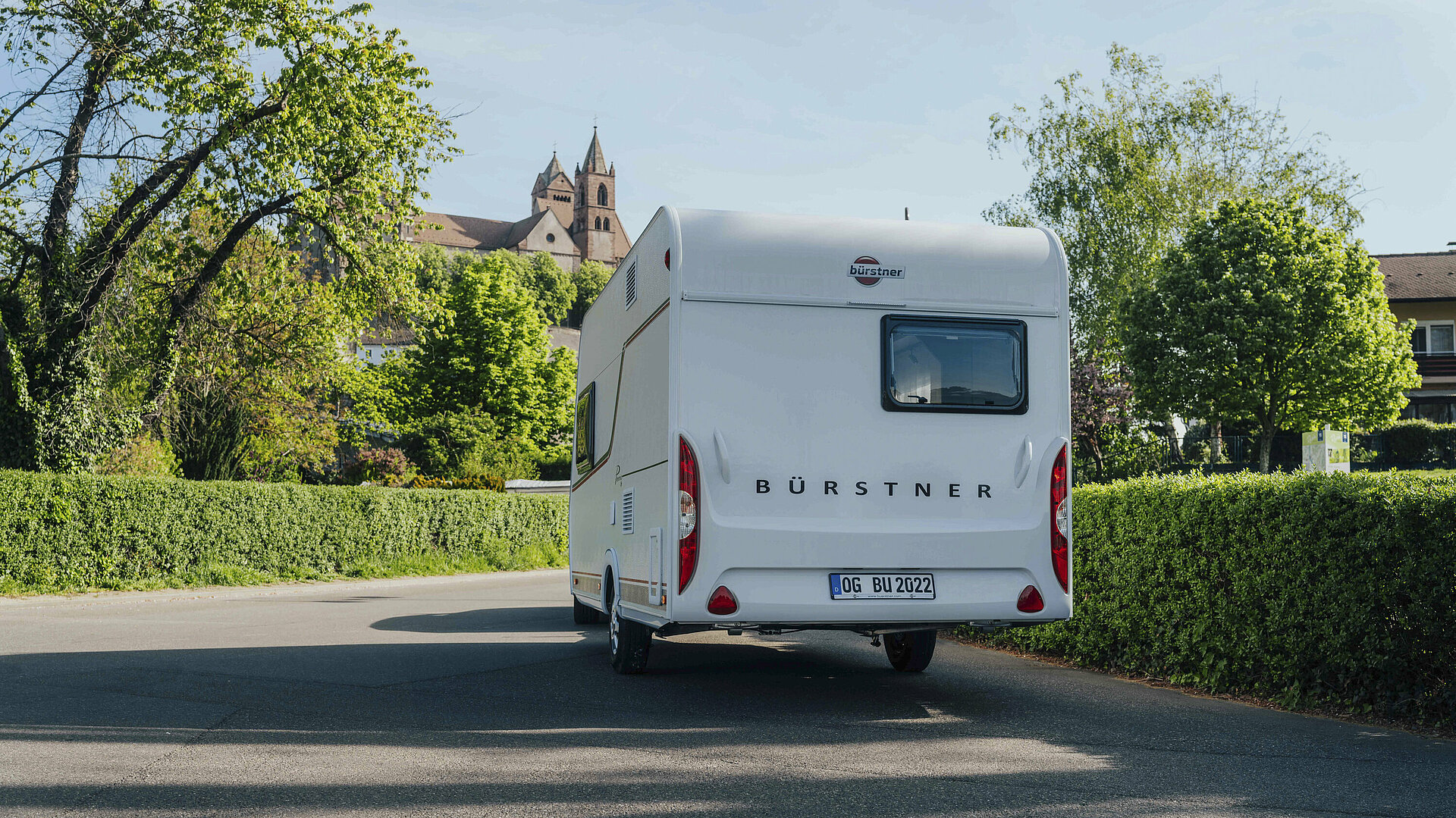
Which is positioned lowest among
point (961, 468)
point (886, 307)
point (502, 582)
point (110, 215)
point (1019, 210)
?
point (502, 582)

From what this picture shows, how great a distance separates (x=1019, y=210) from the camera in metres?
45.5

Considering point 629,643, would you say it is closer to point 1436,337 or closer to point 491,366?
point 491,366

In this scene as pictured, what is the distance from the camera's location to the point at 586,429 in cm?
1131

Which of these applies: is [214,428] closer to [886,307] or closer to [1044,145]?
[886,307]

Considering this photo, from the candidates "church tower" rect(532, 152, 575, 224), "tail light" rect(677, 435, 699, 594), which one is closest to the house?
"tail light" rect(677, 435, 699, 594)

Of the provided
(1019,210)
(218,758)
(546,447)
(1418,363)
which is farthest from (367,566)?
(1418,363)

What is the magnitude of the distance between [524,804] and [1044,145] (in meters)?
43.1

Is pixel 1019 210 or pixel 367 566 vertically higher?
pixel 1019 210

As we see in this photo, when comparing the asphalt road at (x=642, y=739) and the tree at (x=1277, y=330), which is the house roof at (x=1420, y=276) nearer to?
the tree at (x=1277, y=330)

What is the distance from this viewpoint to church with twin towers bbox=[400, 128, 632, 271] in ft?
525

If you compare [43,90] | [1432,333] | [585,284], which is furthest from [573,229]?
[43,90]

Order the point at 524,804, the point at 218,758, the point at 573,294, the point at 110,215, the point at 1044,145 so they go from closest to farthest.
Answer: the point at 524,804
the point at 218,758
the point at 110,215
the point at 1044,145
the point at 573,294

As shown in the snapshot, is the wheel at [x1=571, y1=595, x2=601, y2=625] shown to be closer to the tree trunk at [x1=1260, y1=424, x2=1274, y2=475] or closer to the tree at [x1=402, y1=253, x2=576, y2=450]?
the tree trunk at [x1=1260, y1=424, x2=1274, y2=475]

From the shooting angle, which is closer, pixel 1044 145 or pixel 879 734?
pixel 879 734
